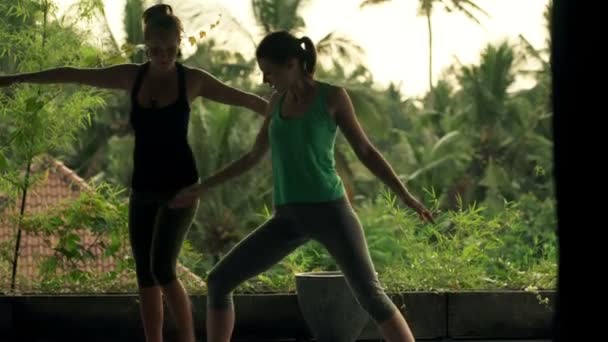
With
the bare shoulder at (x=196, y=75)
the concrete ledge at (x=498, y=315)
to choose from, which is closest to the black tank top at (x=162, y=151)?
the bare shoulder at (x=196, y=75)

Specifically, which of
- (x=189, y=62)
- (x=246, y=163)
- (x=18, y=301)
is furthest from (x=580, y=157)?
(x=189, y=62)

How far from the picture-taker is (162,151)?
255 inches

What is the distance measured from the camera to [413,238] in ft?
34.3

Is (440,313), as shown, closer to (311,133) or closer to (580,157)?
(311,133)

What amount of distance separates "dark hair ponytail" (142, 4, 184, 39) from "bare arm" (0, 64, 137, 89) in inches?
12.2

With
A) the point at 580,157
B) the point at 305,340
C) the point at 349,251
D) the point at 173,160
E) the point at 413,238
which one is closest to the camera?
the point at 580,157

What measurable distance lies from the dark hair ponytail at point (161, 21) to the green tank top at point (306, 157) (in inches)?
30.7

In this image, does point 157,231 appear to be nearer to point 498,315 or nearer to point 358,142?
point 358,142

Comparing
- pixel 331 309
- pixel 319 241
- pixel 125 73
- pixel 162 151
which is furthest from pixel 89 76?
pixel 331 309

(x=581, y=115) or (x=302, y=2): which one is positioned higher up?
(x=302, y=2)

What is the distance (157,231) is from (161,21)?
1.05m

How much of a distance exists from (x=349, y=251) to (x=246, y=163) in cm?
73

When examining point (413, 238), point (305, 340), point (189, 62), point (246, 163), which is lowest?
point (305, 340)

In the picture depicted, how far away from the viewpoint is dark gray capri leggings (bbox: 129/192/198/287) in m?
6.50
